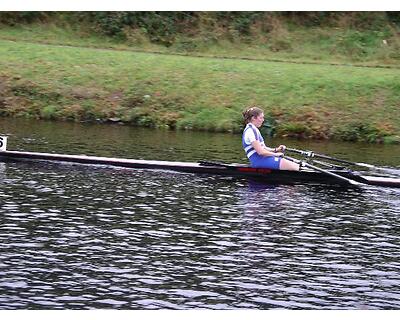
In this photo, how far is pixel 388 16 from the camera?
139ft

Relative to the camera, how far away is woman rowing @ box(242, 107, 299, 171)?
2058cm

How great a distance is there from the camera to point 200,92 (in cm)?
3428

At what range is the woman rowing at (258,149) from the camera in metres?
20.6

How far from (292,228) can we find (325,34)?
26839mm

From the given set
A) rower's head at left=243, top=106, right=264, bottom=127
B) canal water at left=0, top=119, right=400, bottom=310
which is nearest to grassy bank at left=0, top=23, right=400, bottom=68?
rower's head at left=243, top=106, right=264, bottom=127

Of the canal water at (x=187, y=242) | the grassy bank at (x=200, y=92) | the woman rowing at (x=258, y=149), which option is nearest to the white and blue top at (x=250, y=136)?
the woman rowing at (x=258, y=149)

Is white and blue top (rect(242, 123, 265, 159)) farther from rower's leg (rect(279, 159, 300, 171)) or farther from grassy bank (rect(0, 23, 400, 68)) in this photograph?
grassy bank (rect(0, 23, 400, 68))

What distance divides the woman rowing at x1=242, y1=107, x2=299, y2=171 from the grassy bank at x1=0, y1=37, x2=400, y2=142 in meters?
10.1

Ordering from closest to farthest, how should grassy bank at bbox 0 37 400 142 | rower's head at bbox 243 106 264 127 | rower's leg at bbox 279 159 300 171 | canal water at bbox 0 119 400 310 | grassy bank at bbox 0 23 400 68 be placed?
canal water at bbox 0 119 400 310, rower's head at bbox 243 106 264 127, rower's leg at bbox 279 159 300 171, grassy bank at bbox 0 37 400 142, grassy bank at bbox 0 23 400 68

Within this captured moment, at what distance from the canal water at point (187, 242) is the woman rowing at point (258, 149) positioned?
2.39ft

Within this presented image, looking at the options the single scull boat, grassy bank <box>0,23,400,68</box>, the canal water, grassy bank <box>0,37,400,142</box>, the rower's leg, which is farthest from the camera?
grassy bank <box>0,23,400,68</box>
